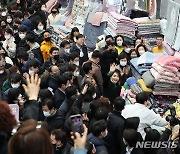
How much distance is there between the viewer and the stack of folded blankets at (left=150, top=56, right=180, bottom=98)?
5723 millimetres

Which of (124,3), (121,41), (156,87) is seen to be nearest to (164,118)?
(156,87)

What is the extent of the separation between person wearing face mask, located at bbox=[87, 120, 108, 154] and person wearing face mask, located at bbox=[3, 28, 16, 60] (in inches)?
152

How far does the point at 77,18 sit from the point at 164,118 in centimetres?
487

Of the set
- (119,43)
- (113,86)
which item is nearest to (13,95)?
(113,86)

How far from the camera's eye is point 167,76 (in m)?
5.73

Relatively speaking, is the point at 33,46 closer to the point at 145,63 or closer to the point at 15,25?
the point at 15,25

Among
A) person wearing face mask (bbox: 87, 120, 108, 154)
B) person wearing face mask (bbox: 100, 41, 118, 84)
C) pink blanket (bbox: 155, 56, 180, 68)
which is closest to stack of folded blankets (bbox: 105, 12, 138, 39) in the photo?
person wearing face mask (bbox: 100, 41, 118, 84)

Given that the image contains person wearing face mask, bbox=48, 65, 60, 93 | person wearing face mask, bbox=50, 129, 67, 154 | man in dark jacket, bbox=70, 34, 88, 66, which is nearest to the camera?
person wearing face mask, bbox=50, 129, 67, 154

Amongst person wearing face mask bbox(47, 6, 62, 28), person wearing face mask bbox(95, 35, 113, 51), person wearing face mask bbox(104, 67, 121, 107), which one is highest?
person wearing face mask bbox(47, 6, 62, 28)

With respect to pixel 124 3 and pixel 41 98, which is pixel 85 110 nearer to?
pixel 41 98

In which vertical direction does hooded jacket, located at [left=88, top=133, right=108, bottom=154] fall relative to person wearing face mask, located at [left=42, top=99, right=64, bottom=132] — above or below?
below

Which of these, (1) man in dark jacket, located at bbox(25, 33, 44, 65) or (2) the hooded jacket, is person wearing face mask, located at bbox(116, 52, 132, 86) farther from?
(2) the hooded jacket

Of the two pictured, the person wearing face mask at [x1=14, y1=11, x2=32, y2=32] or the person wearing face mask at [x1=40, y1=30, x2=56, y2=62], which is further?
the person wearing face mask at [x1=14, y1=11, x2=32, y2=32]

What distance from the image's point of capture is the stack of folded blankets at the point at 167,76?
18.8 ft
